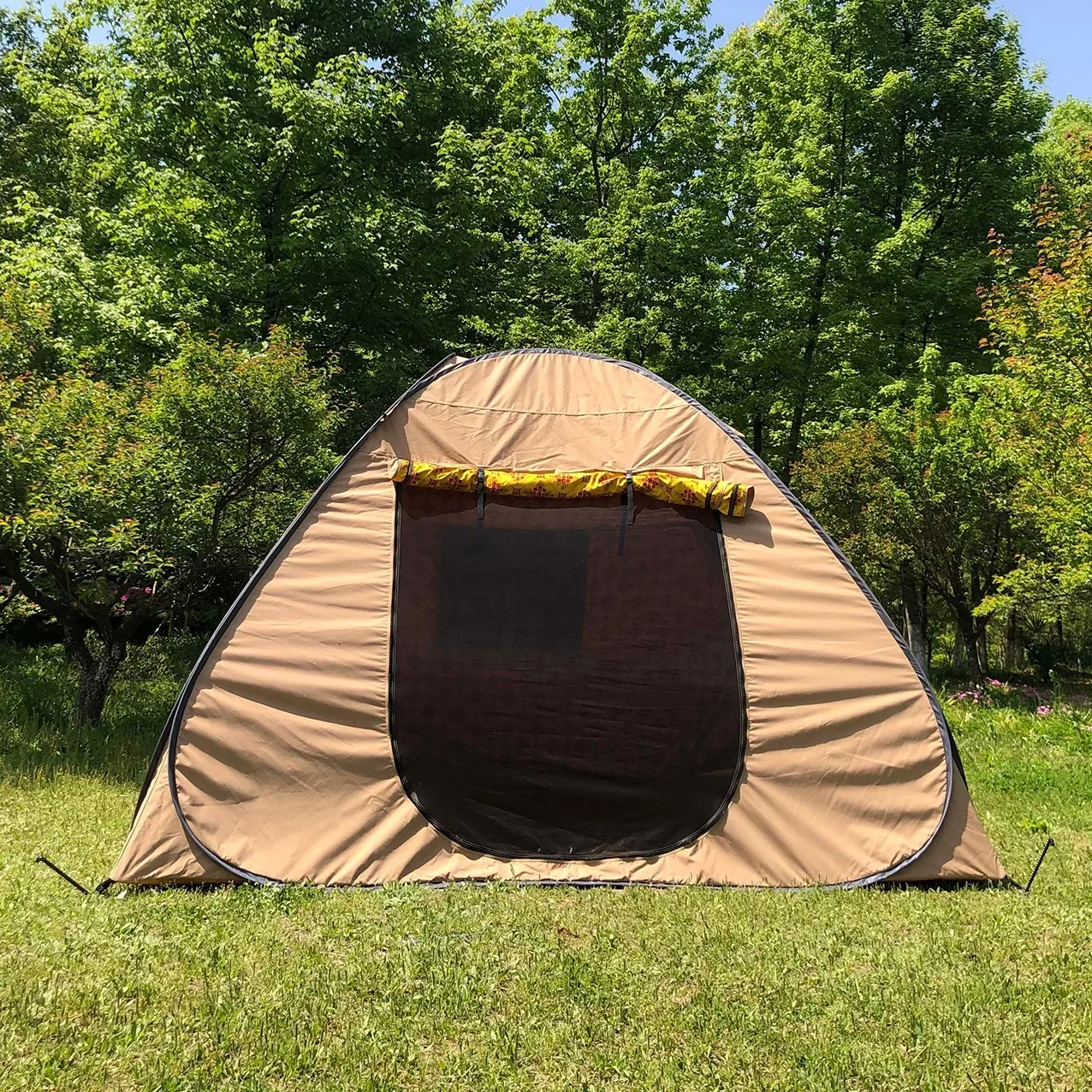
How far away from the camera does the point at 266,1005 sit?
2.65 m

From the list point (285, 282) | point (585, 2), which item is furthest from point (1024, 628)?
point (285, 282)

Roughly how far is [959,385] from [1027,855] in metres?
7.67

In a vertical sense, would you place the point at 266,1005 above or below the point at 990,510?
below

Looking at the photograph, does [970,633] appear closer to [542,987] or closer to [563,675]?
[563,675]

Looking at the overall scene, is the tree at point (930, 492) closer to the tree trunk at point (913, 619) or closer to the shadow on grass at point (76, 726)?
the tree trunk at point (913, 619)

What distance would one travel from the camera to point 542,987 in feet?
9.19

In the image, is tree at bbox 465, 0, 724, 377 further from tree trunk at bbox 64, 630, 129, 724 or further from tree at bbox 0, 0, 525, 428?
tree trunk at bbox 64, 630, 129, 724

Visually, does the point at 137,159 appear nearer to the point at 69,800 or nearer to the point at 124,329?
the point at 124,329

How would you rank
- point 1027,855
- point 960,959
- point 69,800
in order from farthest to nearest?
point 69,800 → point 1027,855 → point 960,959

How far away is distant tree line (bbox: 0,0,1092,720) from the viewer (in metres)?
6.86

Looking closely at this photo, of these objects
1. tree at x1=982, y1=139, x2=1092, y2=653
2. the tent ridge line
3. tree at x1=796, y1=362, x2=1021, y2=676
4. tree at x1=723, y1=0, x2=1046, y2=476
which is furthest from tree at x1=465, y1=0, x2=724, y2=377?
the tent ridge line

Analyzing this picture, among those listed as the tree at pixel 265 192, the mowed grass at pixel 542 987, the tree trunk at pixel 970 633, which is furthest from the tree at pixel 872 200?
the mowed grass at pixel 542 987

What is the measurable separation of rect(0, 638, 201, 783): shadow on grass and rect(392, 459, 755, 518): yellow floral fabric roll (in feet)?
10.8

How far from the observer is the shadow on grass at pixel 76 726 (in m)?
5.77
